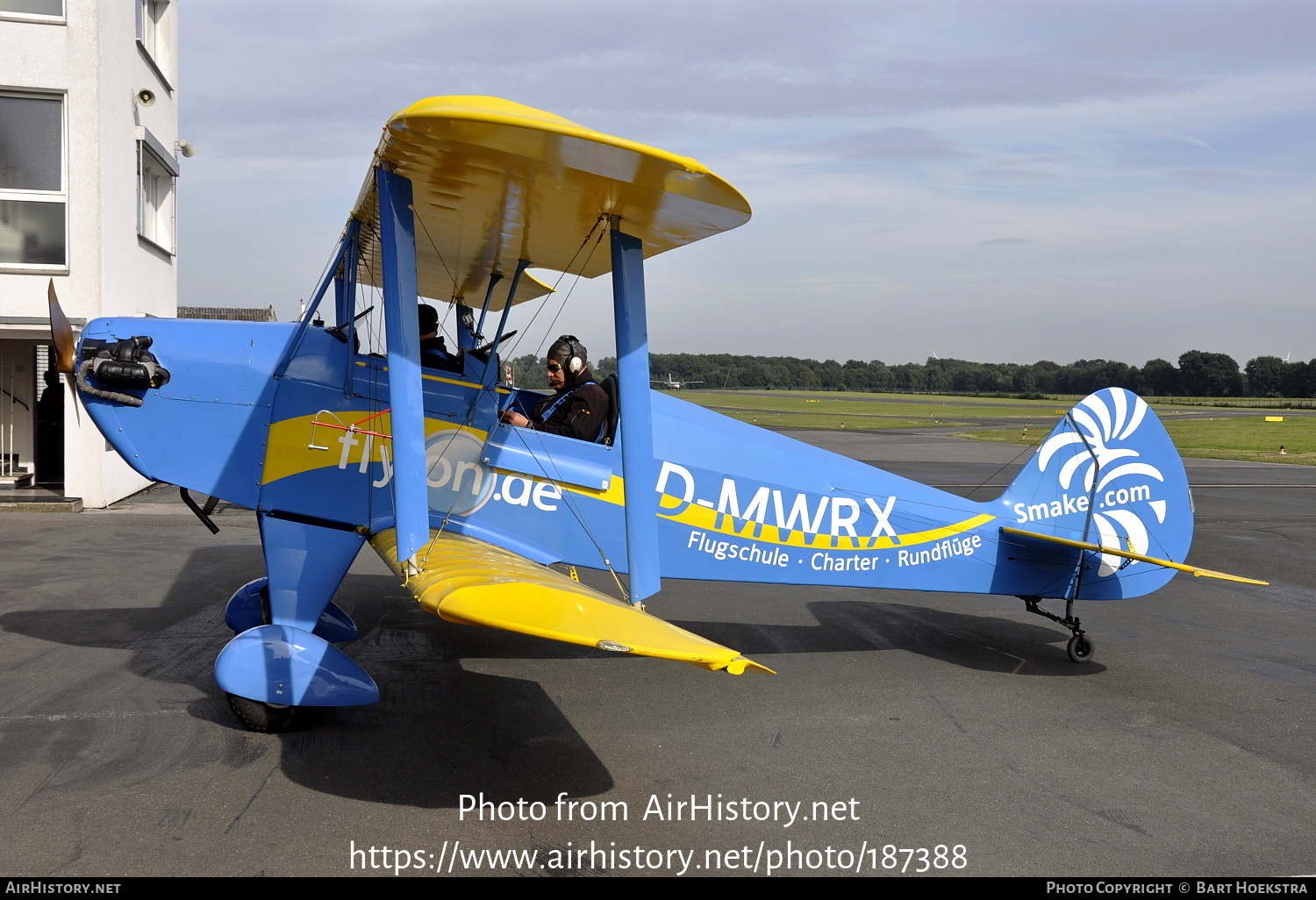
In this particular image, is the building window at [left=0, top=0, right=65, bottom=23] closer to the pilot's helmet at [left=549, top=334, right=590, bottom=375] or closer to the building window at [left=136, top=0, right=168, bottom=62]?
the building window at [left=136, top=0, right=168, bottom=62]

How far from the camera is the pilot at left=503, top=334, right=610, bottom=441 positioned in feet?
17.6

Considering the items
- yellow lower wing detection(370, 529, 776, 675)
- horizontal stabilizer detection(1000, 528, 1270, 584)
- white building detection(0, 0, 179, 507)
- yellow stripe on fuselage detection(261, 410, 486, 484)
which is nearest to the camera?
yellow lower wing detection(370, 529, 776, 675)

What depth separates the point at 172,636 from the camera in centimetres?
631

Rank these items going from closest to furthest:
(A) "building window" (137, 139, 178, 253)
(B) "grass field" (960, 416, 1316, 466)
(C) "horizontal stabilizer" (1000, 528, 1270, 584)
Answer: (C) "horizontal stabilizer" (1000, 528, 1270, 584), (A) "building window" (137, 139, 178, 253), (B) "grass field" (960, 416, 1316, 466)

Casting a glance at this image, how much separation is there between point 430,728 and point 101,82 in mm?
11292

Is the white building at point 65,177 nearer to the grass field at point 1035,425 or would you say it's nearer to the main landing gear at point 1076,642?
the main landing gear at point 1076,642

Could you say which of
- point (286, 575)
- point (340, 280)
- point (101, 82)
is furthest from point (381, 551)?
point (101, 82)

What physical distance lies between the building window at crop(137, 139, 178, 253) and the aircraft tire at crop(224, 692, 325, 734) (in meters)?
11.5

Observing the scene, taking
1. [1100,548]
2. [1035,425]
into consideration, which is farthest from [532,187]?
[1035,425]

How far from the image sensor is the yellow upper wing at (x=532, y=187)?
362 cm

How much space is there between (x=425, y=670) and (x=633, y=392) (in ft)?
8.40

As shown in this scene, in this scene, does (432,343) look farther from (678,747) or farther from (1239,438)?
(1239,438)

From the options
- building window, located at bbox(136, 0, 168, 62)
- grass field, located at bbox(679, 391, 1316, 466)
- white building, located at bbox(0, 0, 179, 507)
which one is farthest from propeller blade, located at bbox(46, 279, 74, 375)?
grass field, located at bbox(679, 391, 1316, 466)

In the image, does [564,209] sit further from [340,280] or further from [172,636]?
[172,636]
